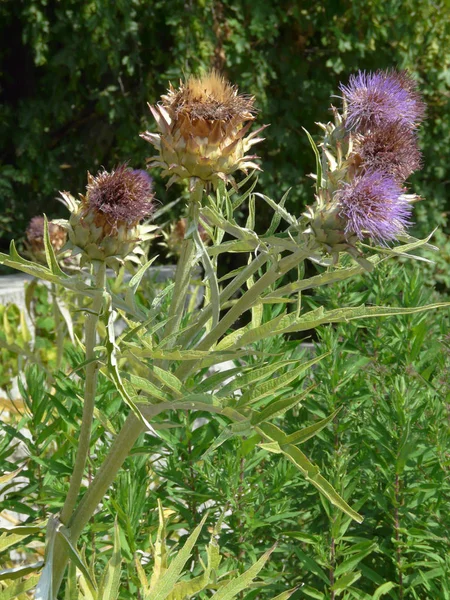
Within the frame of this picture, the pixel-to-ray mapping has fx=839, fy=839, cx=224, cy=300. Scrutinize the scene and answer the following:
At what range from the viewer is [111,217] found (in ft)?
3.01

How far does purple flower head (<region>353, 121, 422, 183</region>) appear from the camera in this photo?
81 centimetres

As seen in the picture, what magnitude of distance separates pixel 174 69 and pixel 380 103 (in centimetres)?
316

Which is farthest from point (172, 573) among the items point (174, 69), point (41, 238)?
point (174, 69)

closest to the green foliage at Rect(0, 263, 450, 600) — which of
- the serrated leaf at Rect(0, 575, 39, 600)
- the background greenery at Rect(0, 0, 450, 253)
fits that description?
the serrated leaf at Rect(0, 575, 39, 600)

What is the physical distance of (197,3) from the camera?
3.87 m

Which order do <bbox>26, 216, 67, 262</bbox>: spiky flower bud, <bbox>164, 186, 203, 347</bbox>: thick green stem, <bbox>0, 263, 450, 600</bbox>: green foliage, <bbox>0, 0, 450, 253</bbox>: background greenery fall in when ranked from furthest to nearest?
<bbox>0, 0, 450, 253</bbox>: background greenery < <bbox>26, 216, 67, 262</bbox>: spiky flower bud < <bbox>0, 263, 450, 600</bbox>: green foliage < <bbox>164, 186, 203, 347</bbox>: thick green stem

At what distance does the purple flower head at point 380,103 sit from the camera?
2.84 ft

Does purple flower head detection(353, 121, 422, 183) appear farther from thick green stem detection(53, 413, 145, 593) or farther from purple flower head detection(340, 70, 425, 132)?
thick green stem detection(53, 413, 145, 593)

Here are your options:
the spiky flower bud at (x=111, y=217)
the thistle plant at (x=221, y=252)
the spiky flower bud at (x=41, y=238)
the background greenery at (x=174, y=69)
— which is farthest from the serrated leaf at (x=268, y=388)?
the background greenery at (x=174, y=69)

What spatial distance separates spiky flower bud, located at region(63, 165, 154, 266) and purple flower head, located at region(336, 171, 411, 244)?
0.25 meters

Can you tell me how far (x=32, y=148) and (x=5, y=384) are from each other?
1.98 meters

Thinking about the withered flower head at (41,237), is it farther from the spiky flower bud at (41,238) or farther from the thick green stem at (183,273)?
the thick green stem at (183,273)

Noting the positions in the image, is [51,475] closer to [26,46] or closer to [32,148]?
[32,148]

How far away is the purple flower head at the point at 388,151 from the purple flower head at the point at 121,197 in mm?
251
